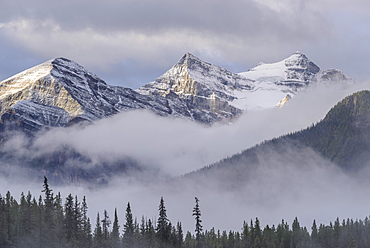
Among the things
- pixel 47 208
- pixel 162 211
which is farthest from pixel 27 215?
pixel 162 211

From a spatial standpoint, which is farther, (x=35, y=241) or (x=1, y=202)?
(x=1, y=202)

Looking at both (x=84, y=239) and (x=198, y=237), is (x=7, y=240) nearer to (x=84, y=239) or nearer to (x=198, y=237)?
(x=84, y=239)

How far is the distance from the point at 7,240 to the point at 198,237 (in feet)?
145

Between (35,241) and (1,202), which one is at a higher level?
(1,202)

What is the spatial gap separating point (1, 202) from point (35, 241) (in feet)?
64.4

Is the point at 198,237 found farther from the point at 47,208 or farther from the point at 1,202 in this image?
the point at 1,202

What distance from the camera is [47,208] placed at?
19038cm

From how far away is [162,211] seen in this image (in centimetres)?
19975

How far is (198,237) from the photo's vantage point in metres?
196

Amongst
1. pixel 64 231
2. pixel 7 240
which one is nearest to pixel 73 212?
pixel 64 231

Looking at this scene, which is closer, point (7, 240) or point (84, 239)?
point (7, 240)

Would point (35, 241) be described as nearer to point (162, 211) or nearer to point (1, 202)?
point (1, 202)

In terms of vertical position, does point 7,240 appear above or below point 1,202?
below

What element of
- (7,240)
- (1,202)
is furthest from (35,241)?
(1,202)
